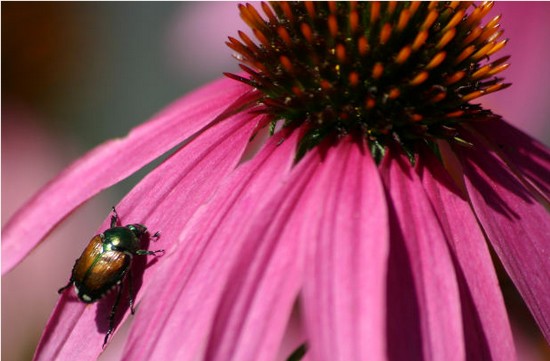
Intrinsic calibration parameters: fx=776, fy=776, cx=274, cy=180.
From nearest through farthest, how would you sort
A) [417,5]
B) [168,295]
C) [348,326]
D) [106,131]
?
[348,326] → [168,295] → [417,5] → [106,131]

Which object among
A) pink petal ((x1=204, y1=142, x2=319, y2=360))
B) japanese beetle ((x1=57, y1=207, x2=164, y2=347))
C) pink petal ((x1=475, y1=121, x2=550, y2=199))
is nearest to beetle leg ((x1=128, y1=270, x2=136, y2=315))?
japanese beetle ((x1=57, y1=207, x2=164, y2=347))

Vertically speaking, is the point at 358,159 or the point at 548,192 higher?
the point at 358,159

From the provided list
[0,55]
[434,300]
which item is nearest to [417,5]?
[434,300]

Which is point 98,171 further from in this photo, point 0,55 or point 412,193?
point 0,55

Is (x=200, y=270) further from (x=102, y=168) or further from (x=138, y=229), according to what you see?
(x=102, y=168)

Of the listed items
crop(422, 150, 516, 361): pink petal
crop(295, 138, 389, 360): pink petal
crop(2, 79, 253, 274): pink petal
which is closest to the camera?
crop(295, 138, 389, 360): pink petal

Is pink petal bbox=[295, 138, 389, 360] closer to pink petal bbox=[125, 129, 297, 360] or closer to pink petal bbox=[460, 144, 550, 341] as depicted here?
pink petal bbox=[125, 129, 297, 360]

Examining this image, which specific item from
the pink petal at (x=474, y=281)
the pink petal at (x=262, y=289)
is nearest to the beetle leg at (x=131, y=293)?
the pink petal at (x=262, y=289)
